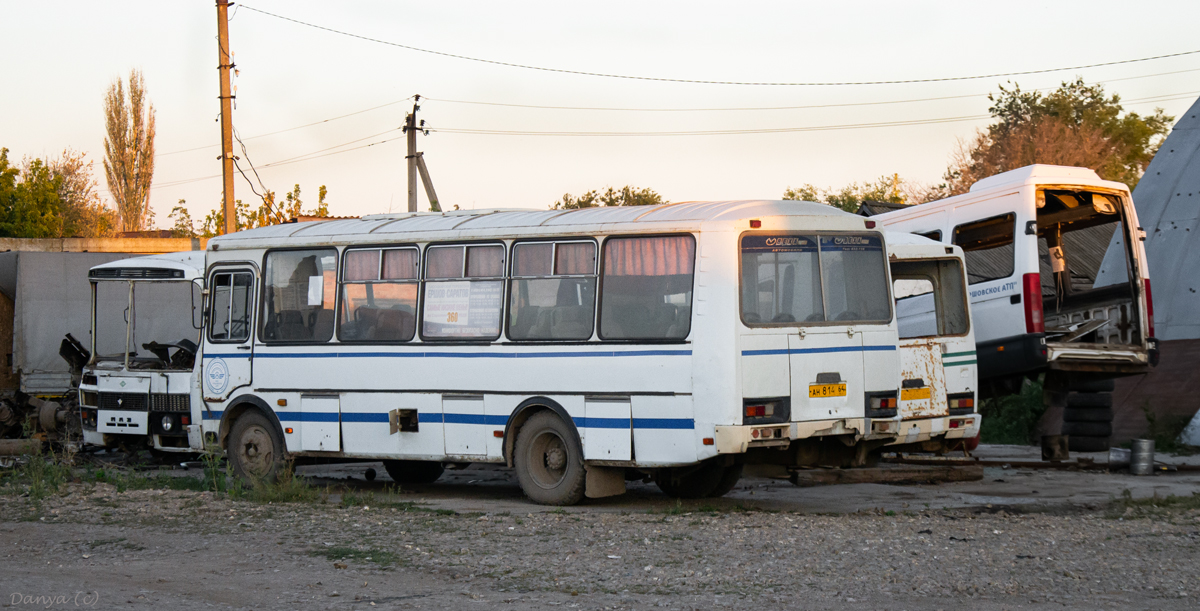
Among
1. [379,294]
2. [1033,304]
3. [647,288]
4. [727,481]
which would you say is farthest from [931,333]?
[379,294]

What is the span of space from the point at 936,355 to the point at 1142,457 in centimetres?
364

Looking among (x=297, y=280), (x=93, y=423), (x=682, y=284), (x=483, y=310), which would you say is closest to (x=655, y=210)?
(x=682, y=284)

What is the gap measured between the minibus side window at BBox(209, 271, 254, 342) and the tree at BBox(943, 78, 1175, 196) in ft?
153

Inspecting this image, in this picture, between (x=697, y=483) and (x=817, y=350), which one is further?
(x=697, y=483)

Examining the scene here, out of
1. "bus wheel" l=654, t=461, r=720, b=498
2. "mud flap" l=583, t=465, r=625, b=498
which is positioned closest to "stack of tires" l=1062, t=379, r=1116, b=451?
"bus wheel" l=654, t=461, r=720, b=498

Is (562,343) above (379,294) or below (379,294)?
below

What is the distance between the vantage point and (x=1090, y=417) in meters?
15.2

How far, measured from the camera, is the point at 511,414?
11.8m

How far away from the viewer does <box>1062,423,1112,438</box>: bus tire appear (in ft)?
50.1

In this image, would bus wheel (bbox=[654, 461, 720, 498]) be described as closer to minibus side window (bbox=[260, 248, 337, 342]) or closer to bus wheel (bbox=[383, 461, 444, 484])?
bus wheel (bbox=[383, 461, 444, 484])

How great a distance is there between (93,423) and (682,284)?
381 inches

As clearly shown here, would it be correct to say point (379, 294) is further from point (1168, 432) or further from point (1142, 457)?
point (1168, 432)

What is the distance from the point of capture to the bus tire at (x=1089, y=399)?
1495 centimetres

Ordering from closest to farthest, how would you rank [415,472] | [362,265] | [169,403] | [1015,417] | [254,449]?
[362,265] → [254,449] → [415,472] → [169,403] → [1015,417]
